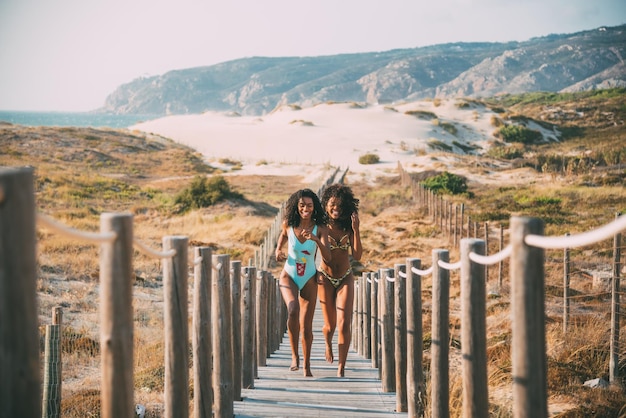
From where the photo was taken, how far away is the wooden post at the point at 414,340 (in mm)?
4840

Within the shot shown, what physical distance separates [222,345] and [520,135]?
66201mm

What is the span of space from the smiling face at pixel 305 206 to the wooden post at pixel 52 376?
2.72 meters

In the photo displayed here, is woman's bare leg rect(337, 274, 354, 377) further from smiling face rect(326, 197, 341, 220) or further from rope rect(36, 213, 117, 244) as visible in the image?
rope rect(36, 213, 117, 244)

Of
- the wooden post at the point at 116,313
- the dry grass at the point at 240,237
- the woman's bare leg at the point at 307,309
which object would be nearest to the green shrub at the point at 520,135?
the dry grass at the point at 240,237

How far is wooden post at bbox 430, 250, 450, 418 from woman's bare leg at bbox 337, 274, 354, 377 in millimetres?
2462

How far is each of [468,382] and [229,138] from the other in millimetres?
75915

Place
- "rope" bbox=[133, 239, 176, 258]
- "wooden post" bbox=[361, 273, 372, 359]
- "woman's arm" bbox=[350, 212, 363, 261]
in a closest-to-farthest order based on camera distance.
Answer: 1. "rope" bbox=[133, 239, 176, 258]
2. "woman's arm" bbox=[350, 212, 363, 261]
3. "wooden post" bbox=[361, 273, 372, 359]

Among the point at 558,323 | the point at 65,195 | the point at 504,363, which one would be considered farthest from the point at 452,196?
the point at 504,363

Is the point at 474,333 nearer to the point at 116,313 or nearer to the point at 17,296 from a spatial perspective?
the point at 116,313

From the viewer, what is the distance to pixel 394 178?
41.1 metres

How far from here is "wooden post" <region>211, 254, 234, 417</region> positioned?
4.84 meters

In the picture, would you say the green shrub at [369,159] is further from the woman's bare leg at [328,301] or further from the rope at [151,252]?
the rope at [151,252]

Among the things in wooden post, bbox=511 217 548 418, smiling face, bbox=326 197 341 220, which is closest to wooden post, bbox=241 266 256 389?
smiling face, bbox=326 197 341 220

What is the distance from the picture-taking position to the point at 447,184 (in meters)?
32.6
